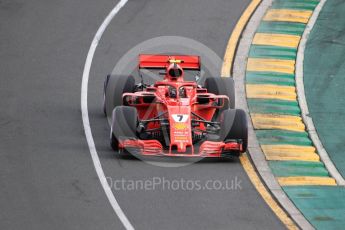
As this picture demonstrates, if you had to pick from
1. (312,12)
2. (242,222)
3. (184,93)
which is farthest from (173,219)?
(312,12)

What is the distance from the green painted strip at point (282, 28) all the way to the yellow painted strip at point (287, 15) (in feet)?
0.97

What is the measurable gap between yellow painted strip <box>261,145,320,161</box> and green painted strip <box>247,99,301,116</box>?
1870 millimetres

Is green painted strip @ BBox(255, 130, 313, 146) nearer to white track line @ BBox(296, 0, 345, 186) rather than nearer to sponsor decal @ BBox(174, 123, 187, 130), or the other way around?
white track line @ BBox(296, 0, 345, 186)

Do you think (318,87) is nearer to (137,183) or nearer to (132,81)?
(132,81)

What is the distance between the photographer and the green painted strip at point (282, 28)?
3023cm

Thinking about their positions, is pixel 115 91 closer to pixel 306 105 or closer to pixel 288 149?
pixel 288 149

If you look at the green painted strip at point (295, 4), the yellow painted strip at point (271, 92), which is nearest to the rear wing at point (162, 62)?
the yellow painted strip at point (271, 92)

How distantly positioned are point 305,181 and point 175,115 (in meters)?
2.89

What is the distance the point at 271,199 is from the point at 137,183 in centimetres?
254

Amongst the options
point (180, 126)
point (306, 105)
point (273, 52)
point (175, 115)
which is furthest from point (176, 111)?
point (273, 52)

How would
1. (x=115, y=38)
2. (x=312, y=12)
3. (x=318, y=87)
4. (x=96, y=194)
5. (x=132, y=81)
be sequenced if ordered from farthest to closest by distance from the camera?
(x=312, y=12)
(x=115, y=38)
(x=318, y=87)
(x=132, y=81)
(x=96, y=194)

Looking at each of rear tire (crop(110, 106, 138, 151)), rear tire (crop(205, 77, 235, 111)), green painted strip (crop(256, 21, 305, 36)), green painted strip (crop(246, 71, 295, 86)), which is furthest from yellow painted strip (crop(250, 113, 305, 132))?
green painted strip (crop(256, 21, 305, 36))

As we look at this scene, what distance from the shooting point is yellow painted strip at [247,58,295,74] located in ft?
90.8

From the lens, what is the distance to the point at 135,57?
28344 millimetres
